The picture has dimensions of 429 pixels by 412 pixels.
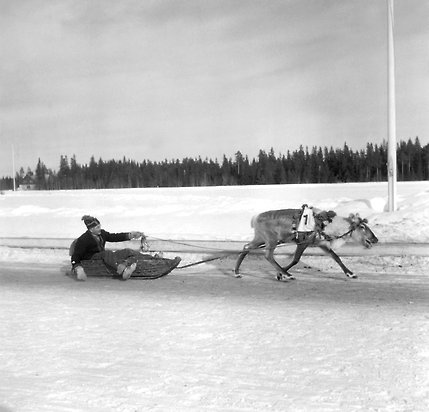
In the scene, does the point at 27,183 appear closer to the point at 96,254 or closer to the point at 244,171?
the point at 244,171

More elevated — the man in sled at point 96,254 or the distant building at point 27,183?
the distant building at point 27,183

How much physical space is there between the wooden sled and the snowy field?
23 centimetres

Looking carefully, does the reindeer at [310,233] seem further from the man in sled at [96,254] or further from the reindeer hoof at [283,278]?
the man in sled at [96,254]

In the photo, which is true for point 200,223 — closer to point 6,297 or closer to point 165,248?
point 165,248

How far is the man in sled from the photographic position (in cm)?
1009

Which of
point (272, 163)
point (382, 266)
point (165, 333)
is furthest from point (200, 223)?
point (272, 163)

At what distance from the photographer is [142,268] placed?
10.3 metres

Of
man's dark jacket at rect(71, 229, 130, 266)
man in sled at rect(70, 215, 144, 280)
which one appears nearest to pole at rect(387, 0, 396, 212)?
man in sled at rect(70, 215, 144, 280)

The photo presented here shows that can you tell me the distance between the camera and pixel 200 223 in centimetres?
1969

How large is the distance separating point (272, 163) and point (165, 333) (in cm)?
7512

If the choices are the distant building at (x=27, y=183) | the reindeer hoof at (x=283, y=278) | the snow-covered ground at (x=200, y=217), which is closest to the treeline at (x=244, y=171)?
the distant building at (x=27, y=183)

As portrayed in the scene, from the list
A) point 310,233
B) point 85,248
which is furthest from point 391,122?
point 85,248

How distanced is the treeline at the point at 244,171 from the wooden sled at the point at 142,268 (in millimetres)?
37526

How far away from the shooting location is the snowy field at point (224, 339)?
13.7 feet
